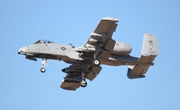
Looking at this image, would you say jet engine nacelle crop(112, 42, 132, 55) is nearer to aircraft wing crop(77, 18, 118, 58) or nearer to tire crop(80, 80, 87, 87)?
aircraft wing crop(77, 18, 118, 58)

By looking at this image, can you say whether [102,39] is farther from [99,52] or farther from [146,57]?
[146,57]

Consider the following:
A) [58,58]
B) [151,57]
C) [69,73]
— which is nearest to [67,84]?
[69,73]

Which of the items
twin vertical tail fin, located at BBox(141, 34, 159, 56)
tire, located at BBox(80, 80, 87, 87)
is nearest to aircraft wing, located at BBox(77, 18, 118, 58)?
twin vertical tail fin, located at BBox(141, 34, 159, 56)

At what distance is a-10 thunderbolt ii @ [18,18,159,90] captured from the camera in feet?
182

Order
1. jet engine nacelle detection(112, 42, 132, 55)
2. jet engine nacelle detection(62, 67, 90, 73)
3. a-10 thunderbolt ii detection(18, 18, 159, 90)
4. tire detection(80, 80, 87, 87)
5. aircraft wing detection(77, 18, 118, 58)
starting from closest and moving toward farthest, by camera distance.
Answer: aircraft wing detection(77, 18, 118, 58) < a-10 thunderbolt ii detection(18, 18, 159, 90) < jet engine nacelle detection(112, 42, 132, 55) < tire detection(80, 80, 87, 87) < jet engine nacelle detection(62, 67, 90, 73)

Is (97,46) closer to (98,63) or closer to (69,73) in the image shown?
(98,63)

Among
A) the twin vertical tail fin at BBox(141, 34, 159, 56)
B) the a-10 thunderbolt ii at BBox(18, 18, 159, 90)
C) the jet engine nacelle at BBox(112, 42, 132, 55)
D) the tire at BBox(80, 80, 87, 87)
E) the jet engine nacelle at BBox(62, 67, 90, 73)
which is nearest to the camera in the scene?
the a-10 thunderbolt ii at BBox(18, 18, 159, 90)

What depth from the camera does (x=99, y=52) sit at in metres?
57.5

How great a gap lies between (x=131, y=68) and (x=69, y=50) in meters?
8.09

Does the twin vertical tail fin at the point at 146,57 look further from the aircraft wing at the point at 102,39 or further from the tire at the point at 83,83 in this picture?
the tire at the point at 83,83

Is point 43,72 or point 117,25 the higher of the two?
point 117,25

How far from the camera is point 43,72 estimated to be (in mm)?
57531

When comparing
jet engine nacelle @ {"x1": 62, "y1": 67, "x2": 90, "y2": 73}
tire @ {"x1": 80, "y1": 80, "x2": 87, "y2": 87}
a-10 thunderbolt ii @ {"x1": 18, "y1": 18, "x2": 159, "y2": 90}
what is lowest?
tire @ {"x1": 80, "y1": 80, "x2": 87, "y2": 87}

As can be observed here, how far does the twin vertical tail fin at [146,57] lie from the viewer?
5853cm
